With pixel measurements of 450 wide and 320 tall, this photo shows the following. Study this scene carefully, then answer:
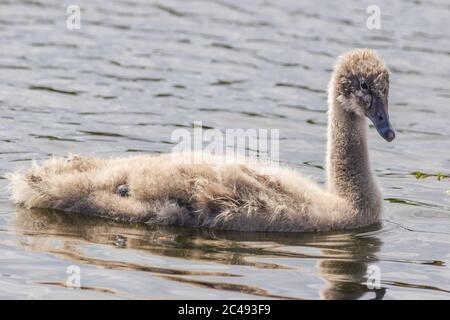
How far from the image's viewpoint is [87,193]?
10.1m

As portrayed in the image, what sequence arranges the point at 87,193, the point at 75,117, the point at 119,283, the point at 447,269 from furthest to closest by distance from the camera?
1. the point at 75,117
2. the point at 87,193
3. the point at 447,269
4. the point at 119,283

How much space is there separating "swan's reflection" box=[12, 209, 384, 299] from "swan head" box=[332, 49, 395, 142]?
103cm

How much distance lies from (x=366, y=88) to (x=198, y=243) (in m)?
2.19

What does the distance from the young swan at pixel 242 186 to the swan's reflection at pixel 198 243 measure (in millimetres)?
114

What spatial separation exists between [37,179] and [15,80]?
186 inches

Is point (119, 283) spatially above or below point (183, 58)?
below

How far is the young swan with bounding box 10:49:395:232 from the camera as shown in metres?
9.80

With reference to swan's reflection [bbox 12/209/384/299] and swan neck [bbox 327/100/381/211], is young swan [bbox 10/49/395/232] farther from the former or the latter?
swan's reflection [bbox 12/209/384/299]

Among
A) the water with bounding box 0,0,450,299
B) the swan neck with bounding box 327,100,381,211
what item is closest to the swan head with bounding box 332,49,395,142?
the swan neck with bounding box 327,100,381,211

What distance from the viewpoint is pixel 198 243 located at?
959 cm

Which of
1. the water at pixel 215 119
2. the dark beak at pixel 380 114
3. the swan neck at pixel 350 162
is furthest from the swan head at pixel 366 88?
the water at pixel 215 119
